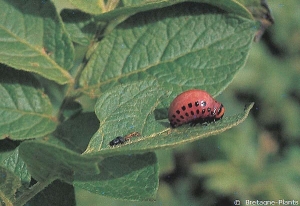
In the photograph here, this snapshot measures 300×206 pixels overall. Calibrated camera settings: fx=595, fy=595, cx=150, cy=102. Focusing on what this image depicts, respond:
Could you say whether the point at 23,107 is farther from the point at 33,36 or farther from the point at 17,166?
the point at 17,166

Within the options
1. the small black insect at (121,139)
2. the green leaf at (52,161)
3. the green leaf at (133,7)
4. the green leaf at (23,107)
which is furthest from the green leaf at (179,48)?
the green leaf at (52,161)

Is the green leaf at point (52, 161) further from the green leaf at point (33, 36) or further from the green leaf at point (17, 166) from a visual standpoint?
the green leaf at point (33, 36)

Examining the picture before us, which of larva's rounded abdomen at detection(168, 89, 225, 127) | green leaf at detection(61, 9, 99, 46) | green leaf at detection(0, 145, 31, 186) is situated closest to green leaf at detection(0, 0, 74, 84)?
green leaf at detection(61, 9, 99, 46)

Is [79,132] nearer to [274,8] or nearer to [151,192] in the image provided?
[151,192]

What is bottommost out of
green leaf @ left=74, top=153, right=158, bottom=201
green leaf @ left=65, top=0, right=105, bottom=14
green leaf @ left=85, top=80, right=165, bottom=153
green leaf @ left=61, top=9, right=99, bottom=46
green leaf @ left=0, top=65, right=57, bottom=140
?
green leaf @ left=0, top=65, right=57, bottom=140

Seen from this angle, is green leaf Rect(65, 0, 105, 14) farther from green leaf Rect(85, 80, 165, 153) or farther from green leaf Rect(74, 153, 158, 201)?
green leaf Rect(74, 153, 158, 201)

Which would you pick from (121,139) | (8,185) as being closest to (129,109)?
(121,139)
